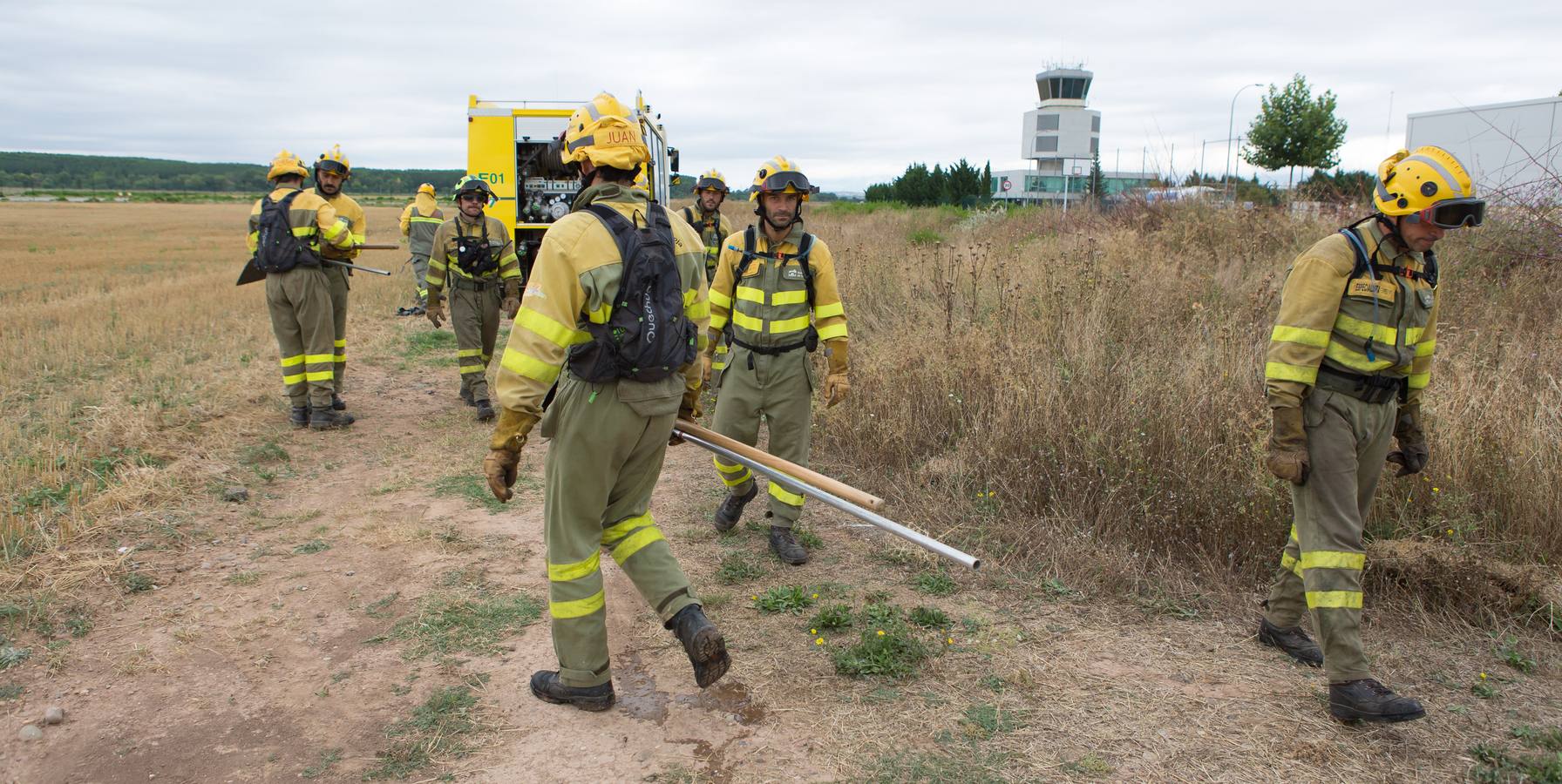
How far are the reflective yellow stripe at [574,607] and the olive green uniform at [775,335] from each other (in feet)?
5.72

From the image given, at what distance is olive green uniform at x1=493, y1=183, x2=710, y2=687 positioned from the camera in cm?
311

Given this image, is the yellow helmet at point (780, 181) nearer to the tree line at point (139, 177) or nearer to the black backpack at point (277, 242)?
the black backpack at point (277, 242)

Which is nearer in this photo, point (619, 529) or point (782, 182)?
point (619, 529)

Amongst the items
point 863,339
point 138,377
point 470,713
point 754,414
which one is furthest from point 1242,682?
point 138,377

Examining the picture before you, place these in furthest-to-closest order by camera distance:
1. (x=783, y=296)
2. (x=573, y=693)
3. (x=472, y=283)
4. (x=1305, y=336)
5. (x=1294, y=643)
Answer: (x=472, y=283)
(x=783, y=296)
(x=1294, y=643)
(x=573, y=693)
(x=1305, y=336)

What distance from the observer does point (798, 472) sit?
324 cm

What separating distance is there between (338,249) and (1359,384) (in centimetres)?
710

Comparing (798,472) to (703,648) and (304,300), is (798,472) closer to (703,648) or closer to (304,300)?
(703,648)

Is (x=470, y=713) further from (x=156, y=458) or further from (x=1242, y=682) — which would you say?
(x=156, y=458)

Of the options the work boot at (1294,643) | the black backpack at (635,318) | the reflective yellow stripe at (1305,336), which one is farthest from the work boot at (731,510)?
the reflective yellow stripe at (1305,336)

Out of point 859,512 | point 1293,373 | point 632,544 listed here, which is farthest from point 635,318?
point 1293,373

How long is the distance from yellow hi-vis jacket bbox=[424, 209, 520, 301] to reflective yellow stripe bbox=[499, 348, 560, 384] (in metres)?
5.28

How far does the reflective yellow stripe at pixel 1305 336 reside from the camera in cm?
330

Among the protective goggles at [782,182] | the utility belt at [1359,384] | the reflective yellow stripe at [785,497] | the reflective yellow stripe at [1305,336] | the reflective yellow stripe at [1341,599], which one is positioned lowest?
the reflective yellow stripe at [785,497]
